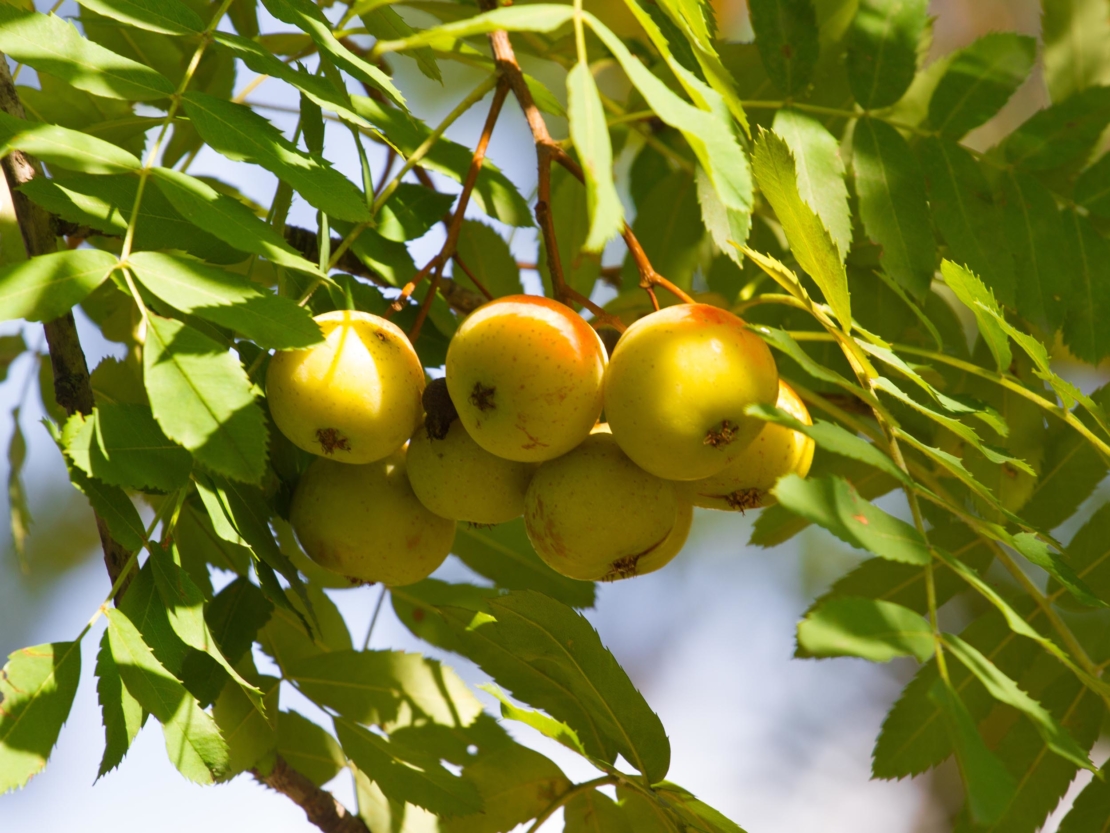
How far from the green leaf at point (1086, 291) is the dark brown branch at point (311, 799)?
4.54ft

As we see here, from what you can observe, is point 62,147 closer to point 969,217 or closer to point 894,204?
point 894,204

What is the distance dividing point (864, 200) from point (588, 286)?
29.2 inches

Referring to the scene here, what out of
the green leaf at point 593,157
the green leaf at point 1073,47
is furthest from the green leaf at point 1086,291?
the green leaf at point 593,157

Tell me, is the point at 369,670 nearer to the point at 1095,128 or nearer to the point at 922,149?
the point at 922,149

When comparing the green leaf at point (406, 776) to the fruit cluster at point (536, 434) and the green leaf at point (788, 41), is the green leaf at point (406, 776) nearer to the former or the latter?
the fruit cluster at point (536, 434)

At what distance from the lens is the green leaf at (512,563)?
1815 mm

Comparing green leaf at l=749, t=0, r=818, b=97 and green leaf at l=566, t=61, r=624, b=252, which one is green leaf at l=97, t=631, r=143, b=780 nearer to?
green leaf at l=566, t=61, r=624, b=252

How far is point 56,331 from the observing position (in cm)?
122

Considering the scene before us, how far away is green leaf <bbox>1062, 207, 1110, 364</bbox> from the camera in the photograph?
Answer: 156 cm

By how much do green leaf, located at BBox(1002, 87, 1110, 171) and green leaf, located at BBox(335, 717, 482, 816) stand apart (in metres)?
1.33

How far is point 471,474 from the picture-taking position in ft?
4.35

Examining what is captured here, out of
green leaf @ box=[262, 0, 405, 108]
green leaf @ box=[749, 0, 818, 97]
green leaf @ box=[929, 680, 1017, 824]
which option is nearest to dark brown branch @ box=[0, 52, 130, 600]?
green leaf @ box=[262, 0, 405, 108]

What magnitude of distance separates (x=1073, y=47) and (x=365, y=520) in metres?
1.53

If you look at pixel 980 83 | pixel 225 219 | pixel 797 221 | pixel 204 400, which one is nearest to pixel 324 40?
pixel 225 219
